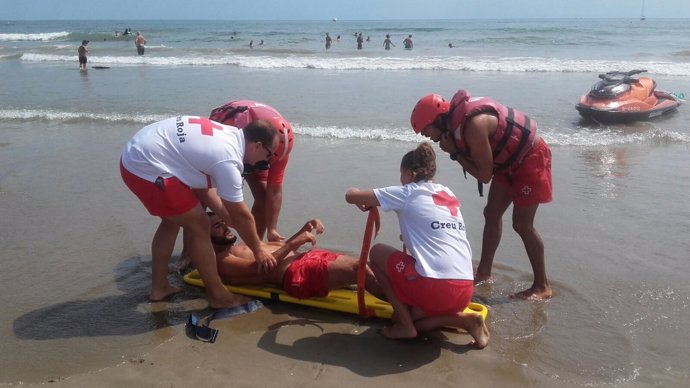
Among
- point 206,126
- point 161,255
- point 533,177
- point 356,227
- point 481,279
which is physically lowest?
point 481,279

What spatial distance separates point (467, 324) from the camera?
359 cm

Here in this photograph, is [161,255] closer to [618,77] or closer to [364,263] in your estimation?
[364,263]

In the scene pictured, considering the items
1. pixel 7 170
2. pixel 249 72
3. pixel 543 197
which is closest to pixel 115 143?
pixel 7 170

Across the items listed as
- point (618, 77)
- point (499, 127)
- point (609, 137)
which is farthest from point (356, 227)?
point (618, 77)

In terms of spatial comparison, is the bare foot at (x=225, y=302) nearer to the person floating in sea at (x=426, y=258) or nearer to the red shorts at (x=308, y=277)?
the red shorts at (x=308, y=277)

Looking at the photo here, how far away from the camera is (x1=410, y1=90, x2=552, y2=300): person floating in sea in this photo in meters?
4.24

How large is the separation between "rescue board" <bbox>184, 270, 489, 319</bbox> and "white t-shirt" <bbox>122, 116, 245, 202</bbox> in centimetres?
92

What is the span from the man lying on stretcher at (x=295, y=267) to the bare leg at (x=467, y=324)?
546 millimetres

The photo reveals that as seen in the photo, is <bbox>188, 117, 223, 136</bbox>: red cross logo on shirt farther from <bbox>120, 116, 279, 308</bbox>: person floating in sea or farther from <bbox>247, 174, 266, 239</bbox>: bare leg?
<bbox>247, 174, 266, 239</bbox>: bare leg

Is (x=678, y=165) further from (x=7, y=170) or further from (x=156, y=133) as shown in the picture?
(x=7, y=170)

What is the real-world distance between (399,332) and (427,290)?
1.13 feet

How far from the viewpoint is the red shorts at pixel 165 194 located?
3.76 m

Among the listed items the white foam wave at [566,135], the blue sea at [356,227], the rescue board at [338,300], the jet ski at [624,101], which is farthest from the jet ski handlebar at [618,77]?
the rescue board at [338,300]

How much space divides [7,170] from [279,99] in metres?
6.86
